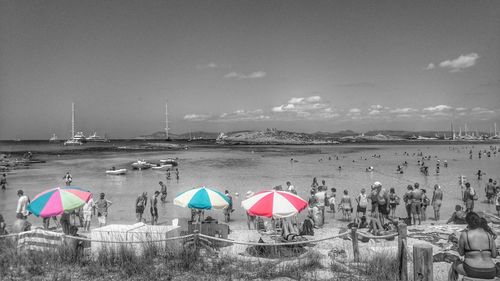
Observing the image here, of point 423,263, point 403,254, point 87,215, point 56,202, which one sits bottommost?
point 87,215

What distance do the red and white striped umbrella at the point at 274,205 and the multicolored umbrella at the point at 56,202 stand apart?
14.2 ft

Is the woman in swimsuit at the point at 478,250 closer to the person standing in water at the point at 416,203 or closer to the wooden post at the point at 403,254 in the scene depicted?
the wooden post at the point at 403,254

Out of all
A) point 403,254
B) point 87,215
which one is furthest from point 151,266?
point 87,215

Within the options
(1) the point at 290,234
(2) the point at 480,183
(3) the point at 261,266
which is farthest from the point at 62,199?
(2) the point at 480,183

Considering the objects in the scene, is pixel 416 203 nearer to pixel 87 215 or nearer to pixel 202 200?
pixel 202 200

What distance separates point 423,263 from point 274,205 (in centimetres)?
421

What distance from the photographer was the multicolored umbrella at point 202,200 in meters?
10.6

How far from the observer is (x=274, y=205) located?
981cm

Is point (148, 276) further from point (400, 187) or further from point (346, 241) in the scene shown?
point (400, 187)

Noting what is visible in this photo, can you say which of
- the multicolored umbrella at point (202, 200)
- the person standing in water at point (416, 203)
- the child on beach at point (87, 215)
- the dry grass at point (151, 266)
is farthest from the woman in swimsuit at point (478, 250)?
the child on beach at point (87, 215)

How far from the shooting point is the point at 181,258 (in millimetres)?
8125

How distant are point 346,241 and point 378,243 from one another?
37.8 inches

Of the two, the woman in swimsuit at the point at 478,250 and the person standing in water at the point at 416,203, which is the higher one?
the woman in swimsuit at the point at 478,250

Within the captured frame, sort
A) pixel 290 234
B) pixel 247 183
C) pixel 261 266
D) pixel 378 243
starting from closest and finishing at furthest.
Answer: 1. pixel 261 266
2. pixel 290 234
3. pixel 378 243
4. pixel 247 183
